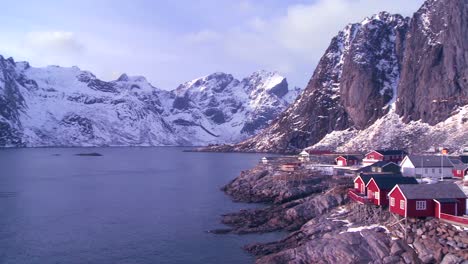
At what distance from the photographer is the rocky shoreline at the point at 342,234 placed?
3759 cm

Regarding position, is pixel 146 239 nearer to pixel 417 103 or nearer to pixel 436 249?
pixel 436 249

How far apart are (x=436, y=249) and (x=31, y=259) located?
3642 centimetres

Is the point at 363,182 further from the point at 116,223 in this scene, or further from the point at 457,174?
the point at 116,223

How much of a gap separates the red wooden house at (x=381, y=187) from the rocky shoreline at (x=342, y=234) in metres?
1.00

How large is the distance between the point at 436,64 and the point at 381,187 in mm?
124167

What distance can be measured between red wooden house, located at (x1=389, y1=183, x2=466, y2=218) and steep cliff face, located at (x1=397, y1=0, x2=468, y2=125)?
350ft

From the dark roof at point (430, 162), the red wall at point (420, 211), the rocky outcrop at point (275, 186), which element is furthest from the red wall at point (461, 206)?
the rocky outcrop at point (275, 186)

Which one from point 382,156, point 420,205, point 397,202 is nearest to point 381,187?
point 397,202

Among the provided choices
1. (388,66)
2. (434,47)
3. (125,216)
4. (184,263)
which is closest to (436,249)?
(184,263)

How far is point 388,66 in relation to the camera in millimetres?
189750

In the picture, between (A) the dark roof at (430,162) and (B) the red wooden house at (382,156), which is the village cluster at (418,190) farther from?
(B) the red wooden house at (382,156)

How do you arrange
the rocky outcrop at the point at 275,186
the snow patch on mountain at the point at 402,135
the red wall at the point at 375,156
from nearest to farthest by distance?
1. the rocky outcrop at the point at 275,186
2. the red wall at the point at 375,156
3. the snow patch on mountain at the point at 402,135

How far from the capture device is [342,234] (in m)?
43.4

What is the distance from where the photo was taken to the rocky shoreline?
3759 cm
